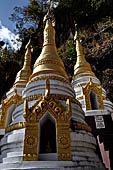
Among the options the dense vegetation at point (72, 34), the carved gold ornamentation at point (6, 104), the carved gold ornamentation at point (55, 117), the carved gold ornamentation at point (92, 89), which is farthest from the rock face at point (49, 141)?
the dense vegetation at point (72, 34)

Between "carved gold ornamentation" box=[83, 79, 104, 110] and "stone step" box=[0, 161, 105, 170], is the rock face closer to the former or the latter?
"stone step" box=[0, 161, 105, 170]

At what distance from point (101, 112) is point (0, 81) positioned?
17.4m

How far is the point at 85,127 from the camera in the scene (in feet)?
15.6

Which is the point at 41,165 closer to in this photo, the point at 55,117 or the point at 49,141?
the point at 49,141

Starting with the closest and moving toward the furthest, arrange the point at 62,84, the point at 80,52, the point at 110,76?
the point at 62,84 < the point at 80,52 < the point at 110,76

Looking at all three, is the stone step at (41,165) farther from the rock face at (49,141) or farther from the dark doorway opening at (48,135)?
the dark doorway opening at (48,135)

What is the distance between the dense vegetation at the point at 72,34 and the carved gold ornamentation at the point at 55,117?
12.1 meters

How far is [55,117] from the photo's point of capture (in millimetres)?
4203

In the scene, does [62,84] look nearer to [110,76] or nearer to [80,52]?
[80,52]

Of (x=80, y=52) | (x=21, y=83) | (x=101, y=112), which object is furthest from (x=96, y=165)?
(x=80, y=52)

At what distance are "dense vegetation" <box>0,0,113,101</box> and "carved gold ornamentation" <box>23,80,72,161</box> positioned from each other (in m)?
12.1

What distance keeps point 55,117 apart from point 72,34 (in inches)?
941

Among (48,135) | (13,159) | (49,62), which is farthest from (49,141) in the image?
(49,62)

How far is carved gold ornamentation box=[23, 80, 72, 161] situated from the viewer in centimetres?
379
